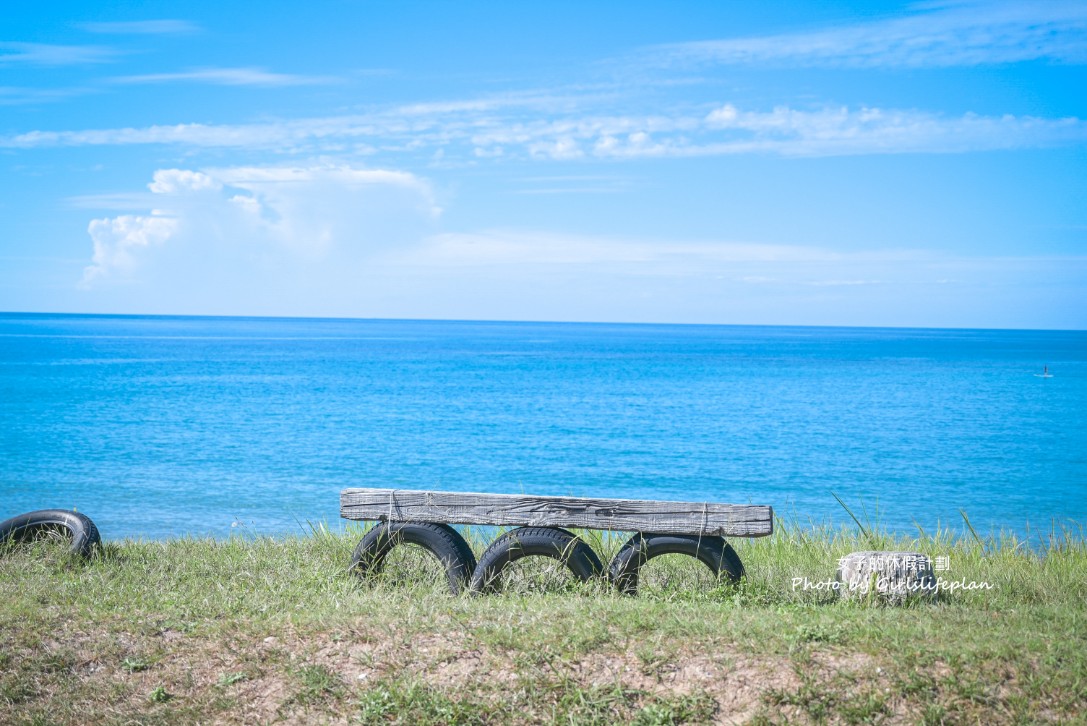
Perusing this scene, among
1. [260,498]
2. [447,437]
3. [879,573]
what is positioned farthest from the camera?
[447,437]

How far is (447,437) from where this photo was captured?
3697 centimetres

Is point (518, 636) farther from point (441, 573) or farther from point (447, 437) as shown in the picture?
point (447, 437)

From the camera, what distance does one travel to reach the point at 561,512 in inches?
288

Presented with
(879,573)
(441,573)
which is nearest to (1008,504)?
(879,573)

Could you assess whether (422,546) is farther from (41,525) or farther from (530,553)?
(41,525)

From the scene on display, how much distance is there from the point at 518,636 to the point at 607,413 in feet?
130

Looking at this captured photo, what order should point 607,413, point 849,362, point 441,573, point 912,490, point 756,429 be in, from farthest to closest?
point 849,362
point 607,413
point 756,429
point 912,490
point 441,573

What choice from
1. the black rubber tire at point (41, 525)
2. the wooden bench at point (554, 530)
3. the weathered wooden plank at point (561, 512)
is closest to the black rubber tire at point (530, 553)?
the wooden bench at point (554, 530)

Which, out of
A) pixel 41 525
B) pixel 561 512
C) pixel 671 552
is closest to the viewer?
pixel 671 552

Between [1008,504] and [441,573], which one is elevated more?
[441,573]

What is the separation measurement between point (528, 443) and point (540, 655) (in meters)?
29.6

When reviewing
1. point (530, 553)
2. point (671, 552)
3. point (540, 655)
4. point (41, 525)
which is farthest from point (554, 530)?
point (41, 525)

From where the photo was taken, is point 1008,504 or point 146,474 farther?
point 146,474

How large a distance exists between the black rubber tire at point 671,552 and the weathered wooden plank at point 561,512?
93 mm
